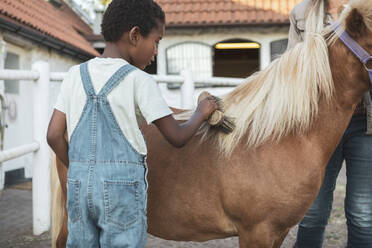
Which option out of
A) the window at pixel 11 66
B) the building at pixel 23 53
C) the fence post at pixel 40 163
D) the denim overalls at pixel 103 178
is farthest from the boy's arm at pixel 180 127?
the window at pixel 11 66

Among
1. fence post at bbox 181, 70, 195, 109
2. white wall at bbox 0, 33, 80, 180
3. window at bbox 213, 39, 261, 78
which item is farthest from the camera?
window at bbox 213, 39, 261, 78

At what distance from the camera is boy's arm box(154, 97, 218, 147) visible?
162 centimetres

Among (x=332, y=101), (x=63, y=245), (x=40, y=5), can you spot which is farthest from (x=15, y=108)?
(x=332, y=101)

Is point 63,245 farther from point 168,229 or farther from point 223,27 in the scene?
A: point 223,27

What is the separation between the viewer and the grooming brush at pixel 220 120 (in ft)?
6.02

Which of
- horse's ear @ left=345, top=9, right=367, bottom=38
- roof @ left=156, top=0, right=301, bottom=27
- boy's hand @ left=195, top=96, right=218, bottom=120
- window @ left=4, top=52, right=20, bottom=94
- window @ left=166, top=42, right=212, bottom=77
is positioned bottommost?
boy's hand @ left=195, top=96, right=218, bottom=120

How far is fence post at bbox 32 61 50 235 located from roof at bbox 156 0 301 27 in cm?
766

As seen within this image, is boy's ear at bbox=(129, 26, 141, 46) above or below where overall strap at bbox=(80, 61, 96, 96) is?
above

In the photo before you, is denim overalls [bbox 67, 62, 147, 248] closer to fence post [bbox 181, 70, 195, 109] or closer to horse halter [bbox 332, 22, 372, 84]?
horse halter [bbox 332, 22, 372, 84]

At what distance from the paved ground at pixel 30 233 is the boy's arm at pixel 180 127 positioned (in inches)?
74.1

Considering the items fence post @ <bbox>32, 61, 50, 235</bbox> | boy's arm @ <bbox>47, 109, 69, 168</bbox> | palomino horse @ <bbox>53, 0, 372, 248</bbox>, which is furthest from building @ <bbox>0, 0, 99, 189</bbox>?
palomino horse @ <bbox>53, 0, 372, 248</bbox>

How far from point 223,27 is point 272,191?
32.3ft

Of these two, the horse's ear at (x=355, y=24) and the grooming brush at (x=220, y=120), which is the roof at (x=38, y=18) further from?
the horse's ear at (x=355, y=24)

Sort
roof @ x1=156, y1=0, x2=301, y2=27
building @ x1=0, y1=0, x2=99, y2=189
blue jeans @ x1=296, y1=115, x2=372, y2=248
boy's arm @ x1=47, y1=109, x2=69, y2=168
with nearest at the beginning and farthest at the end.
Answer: boy's arm @ x1=47, y1=109, x2=69, y2=168, blue jeans @ x1=296, y1=115, x2=372, y2=248, building @ x1=0, y1=0, x2=99, y2=189, roof @ x1=156, y1=0, x2=301, y2=27
